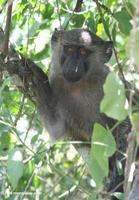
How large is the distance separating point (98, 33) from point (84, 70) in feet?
1.09

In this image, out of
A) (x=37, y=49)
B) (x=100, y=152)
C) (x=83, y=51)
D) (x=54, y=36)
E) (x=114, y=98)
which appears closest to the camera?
(x=114, y=98)

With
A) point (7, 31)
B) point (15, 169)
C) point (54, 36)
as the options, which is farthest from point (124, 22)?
point (15, 169)

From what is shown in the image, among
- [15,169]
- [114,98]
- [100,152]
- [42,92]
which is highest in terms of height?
[114,98]

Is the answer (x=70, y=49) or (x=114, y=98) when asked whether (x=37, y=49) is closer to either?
(x=70, y=49)

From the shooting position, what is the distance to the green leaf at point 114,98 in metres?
1.49

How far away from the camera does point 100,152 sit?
5.48 feet

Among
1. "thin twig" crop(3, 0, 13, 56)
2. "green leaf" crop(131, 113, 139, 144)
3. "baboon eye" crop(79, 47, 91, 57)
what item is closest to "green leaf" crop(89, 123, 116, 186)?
"green leaf" crop(131, 113, 139, 144)

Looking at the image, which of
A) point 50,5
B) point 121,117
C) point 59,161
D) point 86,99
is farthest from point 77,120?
point 121,117

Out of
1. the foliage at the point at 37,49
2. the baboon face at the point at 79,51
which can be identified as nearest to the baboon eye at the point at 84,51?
the baboon face at the point at 79,51

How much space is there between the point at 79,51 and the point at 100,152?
2.37 metres

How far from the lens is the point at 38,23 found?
136 inches

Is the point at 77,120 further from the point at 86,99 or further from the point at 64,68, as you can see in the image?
the point at 64,68

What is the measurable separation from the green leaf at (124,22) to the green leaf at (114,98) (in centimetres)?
151

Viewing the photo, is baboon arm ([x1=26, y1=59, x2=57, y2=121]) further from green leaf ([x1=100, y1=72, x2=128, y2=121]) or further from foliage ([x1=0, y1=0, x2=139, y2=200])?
green leaf ([x1=100, y1=72, x2=128, y2=121])
